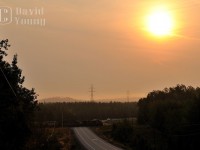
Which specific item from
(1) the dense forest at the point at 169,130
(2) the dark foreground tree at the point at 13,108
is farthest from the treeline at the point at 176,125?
(2) the dark foreground tree at the point at 13,108

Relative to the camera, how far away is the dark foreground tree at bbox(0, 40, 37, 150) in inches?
1294

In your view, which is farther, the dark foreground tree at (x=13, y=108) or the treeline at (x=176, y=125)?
the treeline at (x=176, y=125)

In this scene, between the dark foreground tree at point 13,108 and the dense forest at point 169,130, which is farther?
the dense forest at point 169,130

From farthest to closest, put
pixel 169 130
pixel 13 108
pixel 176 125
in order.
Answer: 1. pixel 169 130
2. pixel 176 125
3. pixel 13 108

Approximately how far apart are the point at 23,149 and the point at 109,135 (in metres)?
54.6

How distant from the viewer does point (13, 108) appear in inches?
1339

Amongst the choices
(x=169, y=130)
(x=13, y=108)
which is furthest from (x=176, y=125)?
(x=13, y=108)

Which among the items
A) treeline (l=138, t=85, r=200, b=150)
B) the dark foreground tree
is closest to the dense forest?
treeline (l=138, t=85, r=200, b=150)

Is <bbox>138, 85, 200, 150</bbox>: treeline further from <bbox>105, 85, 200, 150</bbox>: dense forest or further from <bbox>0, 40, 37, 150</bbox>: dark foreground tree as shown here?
<bbox>0, 40, 37, 150</bbox>: dark foreground tree

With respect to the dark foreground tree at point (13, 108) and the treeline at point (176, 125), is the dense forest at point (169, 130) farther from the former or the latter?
the dark foreground tree at point (13, 108)

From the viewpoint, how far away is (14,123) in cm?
3469

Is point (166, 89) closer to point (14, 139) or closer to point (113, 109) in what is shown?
point (113, 109)

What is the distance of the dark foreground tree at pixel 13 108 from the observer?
3288 cm

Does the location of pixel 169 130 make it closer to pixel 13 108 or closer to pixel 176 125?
pixel 176 125
